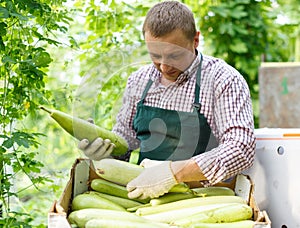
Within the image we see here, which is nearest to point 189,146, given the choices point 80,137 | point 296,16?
point 80,137

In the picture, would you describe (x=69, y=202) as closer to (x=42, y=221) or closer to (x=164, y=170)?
(x=164, y=170)

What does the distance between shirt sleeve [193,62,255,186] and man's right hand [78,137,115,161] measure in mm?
352

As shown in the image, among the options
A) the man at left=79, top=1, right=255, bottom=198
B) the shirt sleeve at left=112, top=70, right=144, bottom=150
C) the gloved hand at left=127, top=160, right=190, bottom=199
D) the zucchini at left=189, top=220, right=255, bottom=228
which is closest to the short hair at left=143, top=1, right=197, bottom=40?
the man at left=79, top=1, right=255, bottom=198

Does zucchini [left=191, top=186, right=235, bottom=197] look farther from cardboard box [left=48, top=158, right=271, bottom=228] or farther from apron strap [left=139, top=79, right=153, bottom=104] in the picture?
apron strap [left=139, top=79, right=153, bottom=104]

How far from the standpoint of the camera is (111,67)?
2.55 m

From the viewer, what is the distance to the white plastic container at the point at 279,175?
2111 mm

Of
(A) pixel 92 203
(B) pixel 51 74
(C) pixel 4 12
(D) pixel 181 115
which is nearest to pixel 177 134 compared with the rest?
(D) pixel 181 115

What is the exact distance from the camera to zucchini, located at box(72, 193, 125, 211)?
187cm

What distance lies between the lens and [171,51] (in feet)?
6.98

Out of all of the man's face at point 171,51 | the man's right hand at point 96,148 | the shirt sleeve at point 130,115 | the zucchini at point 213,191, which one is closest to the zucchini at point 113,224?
the zucchini at point 213,191

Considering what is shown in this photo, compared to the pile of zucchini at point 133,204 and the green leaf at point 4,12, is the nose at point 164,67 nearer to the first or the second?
the pile of zucchini at point 133,204

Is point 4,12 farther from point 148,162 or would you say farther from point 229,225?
point 229,225

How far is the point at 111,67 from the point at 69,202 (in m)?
0.75

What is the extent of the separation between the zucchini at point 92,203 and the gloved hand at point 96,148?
22 cm
